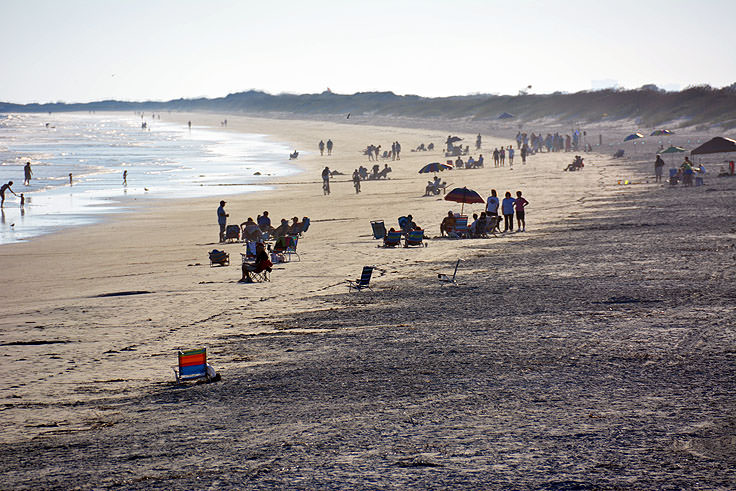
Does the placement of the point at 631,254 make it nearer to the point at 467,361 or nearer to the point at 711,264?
the point at 711,264

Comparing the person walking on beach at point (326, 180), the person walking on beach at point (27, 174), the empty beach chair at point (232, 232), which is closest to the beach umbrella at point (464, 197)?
the empty beach chair at point (232, 232)

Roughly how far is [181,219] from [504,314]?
17.7 m

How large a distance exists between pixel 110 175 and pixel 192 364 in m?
39.7

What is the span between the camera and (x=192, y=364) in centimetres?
909

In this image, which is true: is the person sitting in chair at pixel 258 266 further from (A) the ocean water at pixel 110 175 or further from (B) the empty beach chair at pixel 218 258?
(A) the ocean water at pixel 110 175

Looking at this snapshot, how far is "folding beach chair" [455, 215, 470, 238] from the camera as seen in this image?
20.6 meters

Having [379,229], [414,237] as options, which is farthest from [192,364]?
[379,229]

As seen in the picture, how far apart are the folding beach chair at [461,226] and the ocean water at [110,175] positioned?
1241 cm

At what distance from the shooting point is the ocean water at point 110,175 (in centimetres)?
2957

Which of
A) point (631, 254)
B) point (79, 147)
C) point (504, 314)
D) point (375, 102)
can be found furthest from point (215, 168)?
point (375, 102)

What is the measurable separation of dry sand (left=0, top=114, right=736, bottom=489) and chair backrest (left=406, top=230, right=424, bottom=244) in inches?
16.2

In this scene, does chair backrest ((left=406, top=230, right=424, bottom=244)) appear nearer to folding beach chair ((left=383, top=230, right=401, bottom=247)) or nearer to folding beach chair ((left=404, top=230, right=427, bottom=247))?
folding beach chair ((left=404, top=230, right=427, bottom=247))

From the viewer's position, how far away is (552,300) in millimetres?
12727

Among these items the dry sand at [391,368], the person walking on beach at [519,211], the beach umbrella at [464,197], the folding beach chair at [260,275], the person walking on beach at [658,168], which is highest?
the person walking on beach at [658,168]
